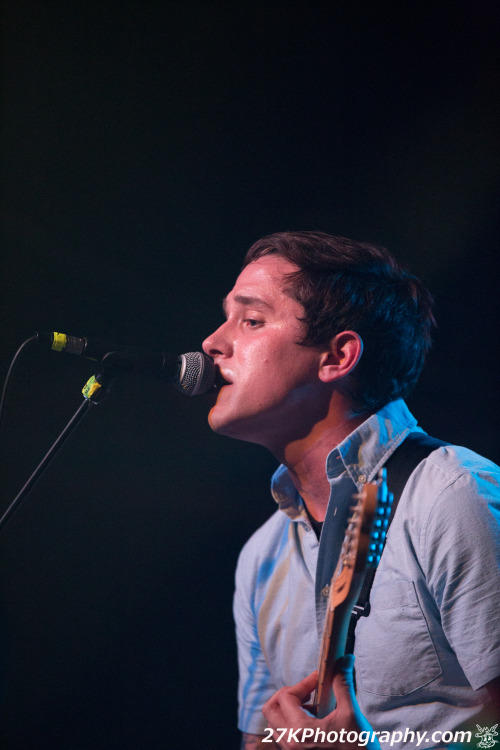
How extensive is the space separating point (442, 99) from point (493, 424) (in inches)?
60.8

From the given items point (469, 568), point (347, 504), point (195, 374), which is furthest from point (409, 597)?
point (195, 374)

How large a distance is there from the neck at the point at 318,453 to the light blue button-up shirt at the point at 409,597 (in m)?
0.11

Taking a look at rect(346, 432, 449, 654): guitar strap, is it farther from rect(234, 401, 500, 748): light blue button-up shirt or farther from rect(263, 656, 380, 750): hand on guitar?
rect(263, 656, 380, 750): hand on guitar

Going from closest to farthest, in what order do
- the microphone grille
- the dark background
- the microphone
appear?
Answer: the microphone < the microphone grille < the dark background

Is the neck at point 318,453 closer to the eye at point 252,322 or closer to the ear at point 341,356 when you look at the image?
the ear at point 341,356

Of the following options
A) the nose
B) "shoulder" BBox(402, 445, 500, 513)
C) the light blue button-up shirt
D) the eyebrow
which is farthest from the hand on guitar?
the eyebrow

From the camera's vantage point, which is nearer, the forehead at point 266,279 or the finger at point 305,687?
the finger at point 305,687

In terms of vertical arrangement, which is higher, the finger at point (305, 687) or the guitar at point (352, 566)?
the guitar at point (352, 566)

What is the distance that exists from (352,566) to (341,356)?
3.61 ft

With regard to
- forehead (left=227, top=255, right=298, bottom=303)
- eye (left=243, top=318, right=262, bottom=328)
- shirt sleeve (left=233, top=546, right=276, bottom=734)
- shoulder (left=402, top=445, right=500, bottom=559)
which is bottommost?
shirt sleeve (left=233, top=546, right=276, bottom=734)

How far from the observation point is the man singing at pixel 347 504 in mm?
1655

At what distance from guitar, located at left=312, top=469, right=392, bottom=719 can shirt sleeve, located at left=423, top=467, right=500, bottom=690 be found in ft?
1.37

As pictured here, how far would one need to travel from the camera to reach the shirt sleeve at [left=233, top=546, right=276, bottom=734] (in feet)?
7.79

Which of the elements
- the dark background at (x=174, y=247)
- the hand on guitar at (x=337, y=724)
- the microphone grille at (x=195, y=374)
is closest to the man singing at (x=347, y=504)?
the hand on guitar at (x=337, y=724)
